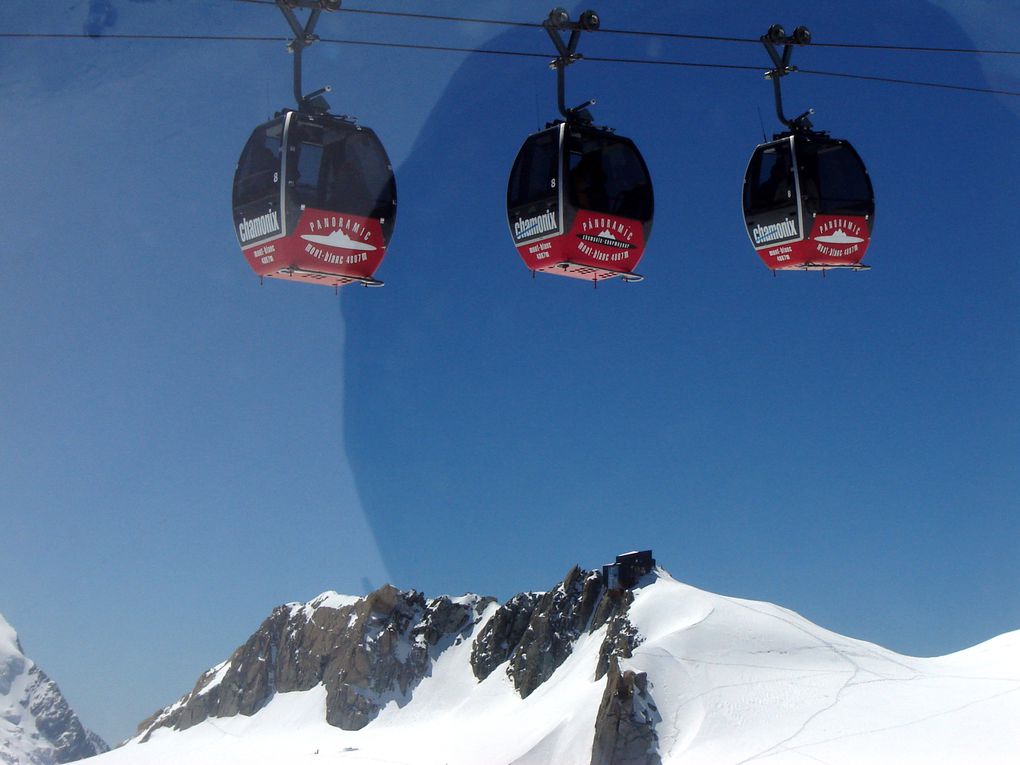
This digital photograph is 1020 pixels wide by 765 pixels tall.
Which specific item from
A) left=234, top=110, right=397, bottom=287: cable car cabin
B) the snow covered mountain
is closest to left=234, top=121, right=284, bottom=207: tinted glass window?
left=234, top=110, right=397, bottom=287: cable car cabin

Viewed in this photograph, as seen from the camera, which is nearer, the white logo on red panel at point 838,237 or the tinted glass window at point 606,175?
the tinted glass window at point 606,175

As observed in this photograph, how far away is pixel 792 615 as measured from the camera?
125750 millimetres

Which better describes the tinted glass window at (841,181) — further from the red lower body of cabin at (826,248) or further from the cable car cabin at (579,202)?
the cable car cabin at (579,202)

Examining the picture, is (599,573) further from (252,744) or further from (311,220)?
(311,220)

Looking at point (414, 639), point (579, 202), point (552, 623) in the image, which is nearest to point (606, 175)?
point (579, 202)

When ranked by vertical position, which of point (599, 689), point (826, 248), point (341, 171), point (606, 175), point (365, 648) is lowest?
point (599, 689)

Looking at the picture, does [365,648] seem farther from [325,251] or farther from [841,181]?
[325,251]

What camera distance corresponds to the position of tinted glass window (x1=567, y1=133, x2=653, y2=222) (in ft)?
50.4

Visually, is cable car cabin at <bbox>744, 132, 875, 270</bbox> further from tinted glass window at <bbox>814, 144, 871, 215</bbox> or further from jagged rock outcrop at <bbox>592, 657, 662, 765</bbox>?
jagged rock outcrop at <bbox>592, 657, 662, 765</bbox>

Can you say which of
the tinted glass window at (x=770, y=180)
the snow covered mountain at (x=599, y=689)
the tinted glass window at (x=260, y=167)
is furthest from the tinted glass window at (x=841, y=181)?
the snow covered mountain at (x=599, y=689)

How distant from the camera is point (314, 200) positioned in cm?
1386

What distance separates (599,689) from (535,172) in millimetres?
102571

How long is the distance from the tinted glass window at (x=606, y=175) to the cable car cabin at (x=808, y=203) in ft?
7.73

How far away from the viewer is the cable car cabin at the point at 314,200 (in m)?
13.8
